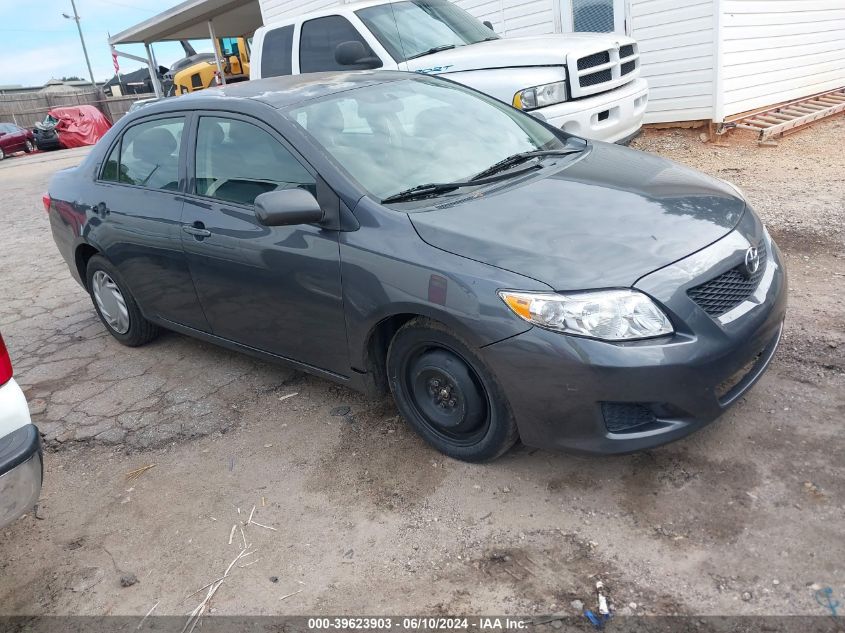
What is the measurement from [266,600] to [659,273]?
1.94 meters

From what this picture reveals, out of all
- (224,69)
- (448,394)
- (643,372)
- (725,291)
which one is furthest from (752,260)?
(224,69)

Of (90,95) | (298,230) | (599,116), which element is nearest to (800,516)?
(298,230)

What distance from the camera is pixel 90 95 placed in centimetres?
3584

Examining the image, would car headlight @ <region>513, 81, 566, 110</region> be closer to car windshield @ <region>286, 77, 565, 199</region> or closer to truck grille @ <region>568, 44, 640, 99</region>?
truck grille @ <region>568, 44, 640, 99</region>

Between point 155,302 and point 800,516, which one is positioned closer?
point 800,516

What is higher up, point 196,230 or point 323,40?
point 323,40

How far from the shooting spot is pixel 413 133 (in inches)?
144

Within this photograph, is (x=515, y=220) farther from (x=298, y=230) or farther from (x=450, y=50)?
(x=450, y=50)

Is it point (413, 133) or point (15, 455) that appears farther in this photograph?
point (413, 133)

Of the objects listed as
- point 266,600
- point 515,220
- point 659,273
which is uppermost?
point 515,220

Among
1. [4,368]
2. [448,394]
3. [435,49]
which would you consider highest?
[435,49]

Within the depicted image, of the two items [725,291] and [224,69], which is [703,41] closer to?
[725,291]

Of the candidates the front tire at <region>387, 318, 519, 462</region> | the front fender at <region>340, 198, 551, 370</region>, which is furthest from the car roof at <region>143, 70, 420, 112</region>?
the front tire at <region>387, 318, 519, 462</region>

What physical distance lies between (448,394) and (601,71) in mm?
4562
